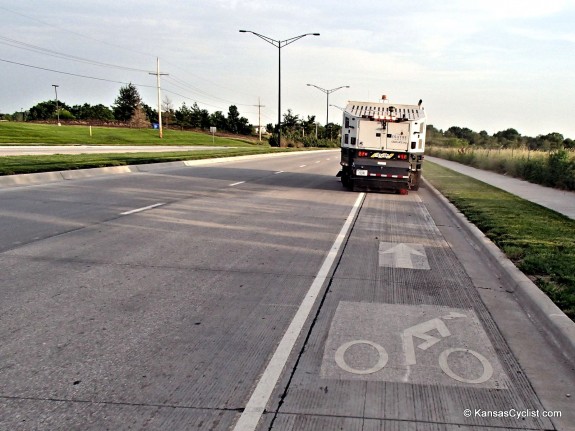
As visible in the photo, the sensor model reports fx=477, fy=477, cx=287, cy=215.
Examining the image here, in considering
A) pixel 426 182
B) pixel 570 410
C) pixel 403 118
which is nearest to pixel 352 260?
pixel 570 410

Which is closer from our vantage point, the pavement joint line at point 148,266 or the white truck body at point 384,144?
the pavement joint line at point 148,266

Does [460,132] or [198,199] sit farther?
[460,132]

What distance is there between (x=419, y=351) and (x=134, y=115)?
91.5 m

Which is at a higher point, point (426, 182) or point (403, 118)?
point (403, 118)

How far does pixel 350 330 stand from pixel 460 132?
450 ft

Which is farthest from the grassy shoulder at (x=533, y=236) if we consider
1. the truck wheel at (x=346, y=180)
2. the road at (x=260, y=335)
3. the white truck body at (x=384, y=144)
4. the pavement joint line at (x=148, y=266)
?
the truck wheel at (x=346, y=180)

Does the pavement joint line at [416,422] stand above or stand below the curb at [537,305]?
below

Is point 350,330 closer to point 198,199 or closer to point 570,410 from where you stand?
point 570,410

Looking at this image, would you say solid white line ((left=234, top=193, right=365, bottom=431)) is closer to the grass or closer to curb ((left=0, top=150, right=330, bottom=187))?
curb ((left=0, top=150, right=330, bottom=187))

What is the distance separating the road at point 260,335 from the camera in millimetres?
3090

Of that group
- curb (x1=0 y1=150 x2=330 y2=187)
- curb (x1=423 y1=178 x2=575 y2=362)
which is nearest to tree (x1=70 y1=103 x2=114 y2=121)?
curb (x1=0 y1=150 x2=330 y2=187)

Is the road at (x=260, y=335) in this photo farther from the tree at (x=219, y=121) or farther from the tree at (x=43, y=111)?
the tree at (x=219, y=121)

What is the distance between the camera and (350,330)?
435 centimetres

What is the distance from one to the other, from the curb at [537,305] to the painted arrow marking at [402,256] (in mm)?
1006
